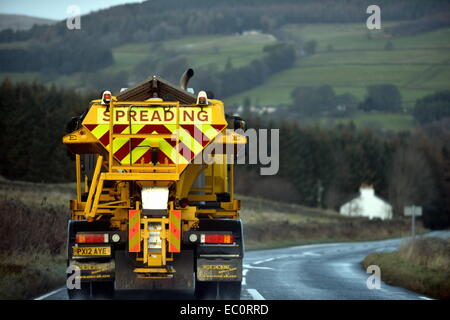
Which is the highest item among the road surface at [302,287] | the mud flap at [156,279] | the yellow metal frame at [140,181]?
the yellow metal frame at [140,181]

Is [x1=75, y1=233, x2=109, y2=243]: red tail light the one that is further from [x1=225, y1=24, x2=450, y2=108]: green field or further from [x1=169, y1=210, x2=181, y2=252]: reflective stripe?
→ [x1=225, y1=24, x2=450, y2=108]: green field

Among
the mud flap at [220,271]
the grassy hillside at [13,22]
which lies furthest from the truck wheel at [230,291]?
the grassy hillside at [13,22]

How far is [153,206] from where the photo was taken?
13.5 metres

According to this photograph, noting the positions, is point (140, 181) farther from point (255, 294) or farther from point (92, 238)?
point (255, 294)

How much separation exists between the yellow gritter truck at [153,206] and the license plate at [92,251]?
0.01m

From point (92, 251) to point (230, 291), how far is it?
2283 mm

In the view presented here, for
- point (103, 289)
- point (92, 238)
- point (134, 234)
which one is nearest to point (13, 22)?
point (103, 289)

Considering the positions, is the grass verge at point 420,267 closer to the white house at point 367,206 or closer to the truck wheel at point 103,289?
the truck wheel at point 103,289

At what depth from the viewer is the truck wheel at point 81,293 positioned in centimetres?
1420

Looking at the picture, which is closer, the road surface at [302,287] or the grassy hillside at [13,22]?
the road surface at [302,287]

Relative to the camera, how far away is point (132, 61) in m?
160

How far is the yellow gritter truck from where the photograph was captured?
13.4 m

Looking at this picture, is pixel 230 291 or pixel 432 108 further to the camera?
pixel 432 108

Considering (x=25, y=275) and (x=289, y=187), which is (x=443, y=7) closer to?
(x=289, y=187)
